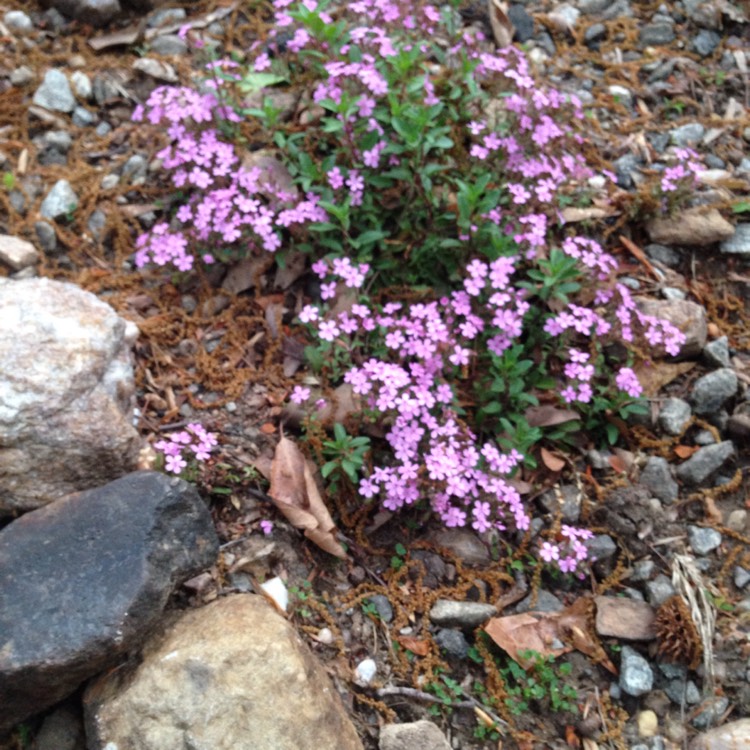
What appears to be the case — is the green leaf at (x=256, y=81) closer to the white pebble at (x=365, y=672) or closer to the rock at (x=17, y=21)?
the rock at (x=17, y=21)

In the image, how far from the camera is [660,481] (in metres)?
3.74

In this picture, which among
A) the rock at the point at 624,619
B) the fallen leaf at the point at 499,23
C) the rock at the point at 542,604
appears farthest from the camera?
the fallen leaf at the point at 499,23

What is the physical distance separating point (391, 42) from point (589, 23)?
169 centimetres

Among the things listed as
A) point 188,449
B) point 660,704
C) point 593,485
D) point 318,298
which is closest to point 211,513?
point 188,449

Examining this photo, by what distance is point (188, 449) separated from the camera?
3424 mm

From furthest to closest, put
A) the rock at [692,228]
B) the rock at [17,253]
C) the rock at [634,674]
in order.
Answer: the rock at [692,228] < the rock at [17,253] < the rock at [634,674]

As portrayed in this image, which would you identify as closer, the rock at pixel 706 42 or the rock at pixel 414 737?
the rock at pixel 414 737

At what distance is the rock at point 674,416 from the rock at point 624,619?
0.88m

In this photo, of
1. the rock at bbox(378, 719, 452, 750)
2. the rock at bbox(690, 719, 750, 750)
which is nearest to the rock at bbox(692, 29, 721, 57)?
the rock at bbox(690, 719, 750, 750)

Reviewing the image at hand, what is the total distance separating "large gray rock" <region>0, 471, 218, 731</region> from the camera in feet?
8.89

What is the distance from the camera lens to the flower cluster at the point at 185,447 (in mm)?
3295

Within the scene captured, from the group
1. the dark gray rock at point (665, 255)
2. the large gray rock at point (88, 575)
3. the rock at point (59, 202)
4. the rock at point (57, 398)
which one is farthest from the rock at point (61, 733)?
the dark gray rock at point (665, 255)

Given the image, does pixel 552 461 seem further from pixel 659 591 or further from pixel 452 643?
pixel 452 643

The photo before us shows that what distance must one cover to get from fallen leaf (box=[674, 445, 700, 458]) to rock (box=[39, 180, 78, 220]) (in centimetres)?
325
